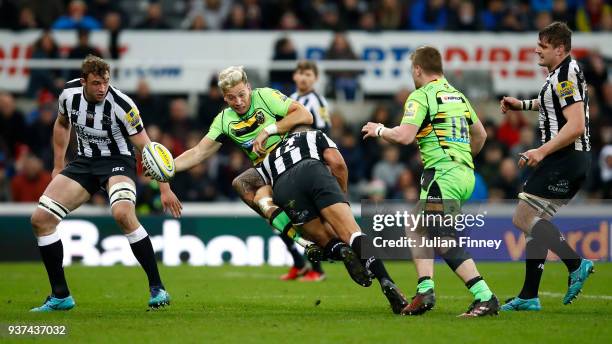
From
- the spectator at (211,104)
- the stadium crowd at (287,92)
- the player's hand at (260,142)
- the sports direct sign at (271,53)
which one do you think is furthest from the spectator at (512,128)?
the player's hand at (260,142)

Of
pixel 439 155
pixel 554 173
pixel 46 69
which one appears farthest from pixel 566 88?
pixel 46 69

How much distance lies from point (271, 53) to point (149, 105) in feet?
8.87

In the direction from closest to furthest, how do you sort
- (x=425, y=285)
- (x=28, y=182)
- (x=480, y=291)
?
(x=480, y=291)
(x=425, y=285)
(x=28, y=182)

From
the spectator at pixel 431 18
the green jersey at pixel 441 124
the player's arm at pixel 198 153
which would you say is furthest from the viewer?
the spectator at pixel 431 18

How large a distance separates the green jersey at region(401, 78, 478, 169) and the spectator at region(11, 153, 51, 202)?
1039 centimetres

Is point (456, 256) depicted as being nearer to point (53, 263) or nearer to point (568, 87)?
point (568, 87)

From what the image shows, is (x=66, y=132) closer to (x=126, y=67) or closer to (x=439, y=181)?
(x=439, y=181)

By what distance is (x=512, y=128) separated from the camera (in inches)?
827

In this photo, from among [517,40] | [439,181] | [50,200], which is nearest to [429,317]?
[439,181]

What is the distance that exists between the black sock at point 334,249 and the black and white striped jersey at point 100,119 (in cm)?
223

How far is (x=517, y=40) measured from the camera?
69.7 ft

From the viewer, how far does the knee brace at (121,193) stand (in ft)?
34.0

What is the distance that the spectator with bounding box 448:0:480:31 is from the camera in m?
21.4

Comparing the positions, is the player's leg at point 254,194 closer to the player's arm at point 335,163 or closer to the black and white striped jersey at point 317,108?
the player's arm at point 335,163
